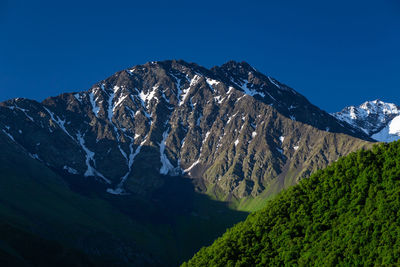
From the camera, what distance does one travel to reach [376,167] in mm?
111625

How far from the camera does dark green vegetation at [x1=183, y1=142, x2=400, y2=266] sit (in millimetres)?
92062

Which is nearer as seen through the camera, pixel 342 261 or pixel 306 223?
pixel 342 261

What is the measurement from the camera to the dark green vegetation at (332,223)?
302 ft

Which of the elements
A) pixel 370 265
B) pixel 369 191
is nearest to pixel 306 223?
pixel 369 191

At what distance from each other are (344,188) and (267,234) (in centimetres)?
2244

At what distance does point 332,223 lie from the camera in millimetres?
105938

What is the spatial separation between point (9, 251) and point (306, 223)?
139488 mm

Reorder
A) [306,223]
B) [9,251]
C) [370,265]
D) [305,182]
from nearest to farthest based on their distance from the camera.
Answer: [370,265] → [306,223] → [305,182] → [9,251]

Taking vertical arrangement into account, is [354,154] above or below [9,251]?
above

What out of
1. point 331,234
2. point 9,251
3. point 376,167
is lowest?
point 9,251

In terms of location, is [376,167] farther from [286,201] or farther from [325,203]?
[286,201]

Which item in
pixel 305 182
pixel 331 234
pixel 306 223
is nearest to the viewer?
pixel 331 234

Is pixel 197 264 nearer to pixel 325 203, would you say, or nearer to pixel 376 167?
pixel 325 203

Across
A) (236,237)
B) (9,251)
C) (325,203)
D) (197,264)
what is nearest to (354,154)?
(325,203)
